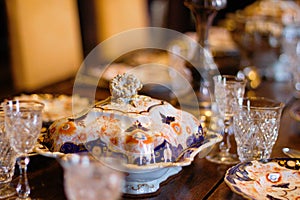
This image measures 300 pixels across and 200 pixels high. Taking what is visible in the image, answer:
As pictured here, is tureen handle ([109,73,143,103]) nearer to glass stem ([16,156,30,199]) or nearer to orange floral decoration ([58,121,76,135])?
orange floral decoration ([58,121,76,135])

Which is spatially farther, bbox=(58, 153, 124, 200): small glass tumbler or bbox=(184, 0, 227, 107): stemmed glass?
bbox=(184, 0, 227, 107): stemmed glass

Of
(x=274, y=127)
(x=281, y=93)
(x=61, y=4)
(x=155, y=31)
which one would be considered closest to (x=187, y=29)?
(x=155, y=31)

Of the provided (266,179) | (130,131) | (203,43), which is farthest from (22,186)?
(203,43)

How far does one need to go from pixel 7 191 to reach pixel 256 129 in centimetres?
50

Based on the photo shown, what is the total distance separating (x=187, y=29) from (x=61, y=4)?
2356 mm

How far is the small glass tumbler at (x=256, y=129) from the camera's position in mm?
1056

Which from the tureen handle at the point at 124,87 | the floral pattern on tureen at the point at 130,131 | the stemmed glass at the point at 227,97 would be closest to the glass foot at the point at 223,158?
the stemmed glass at the point at 227,97

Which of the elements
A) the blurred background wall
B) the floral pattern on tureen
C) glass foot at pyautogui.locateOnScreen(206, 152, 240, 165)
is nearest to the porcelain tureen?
the floral pattern on tureen

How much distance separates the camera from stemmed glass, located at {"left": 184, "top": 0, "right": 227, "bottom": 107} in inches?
60.3

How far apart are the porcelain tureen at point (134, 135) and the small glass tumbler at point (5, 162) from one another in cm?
7

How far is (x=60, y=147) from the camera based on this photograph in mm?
939

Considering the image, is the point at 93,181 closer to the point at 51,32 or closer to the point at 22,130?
the point at 22,130

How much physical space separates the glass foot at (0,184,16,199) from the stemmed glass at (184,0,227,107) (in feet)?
2.34

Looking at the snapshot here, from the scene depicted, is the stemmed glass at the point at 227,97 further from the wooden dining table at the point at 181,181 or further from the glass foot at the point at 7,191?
the glass foot at the point at 7,191
